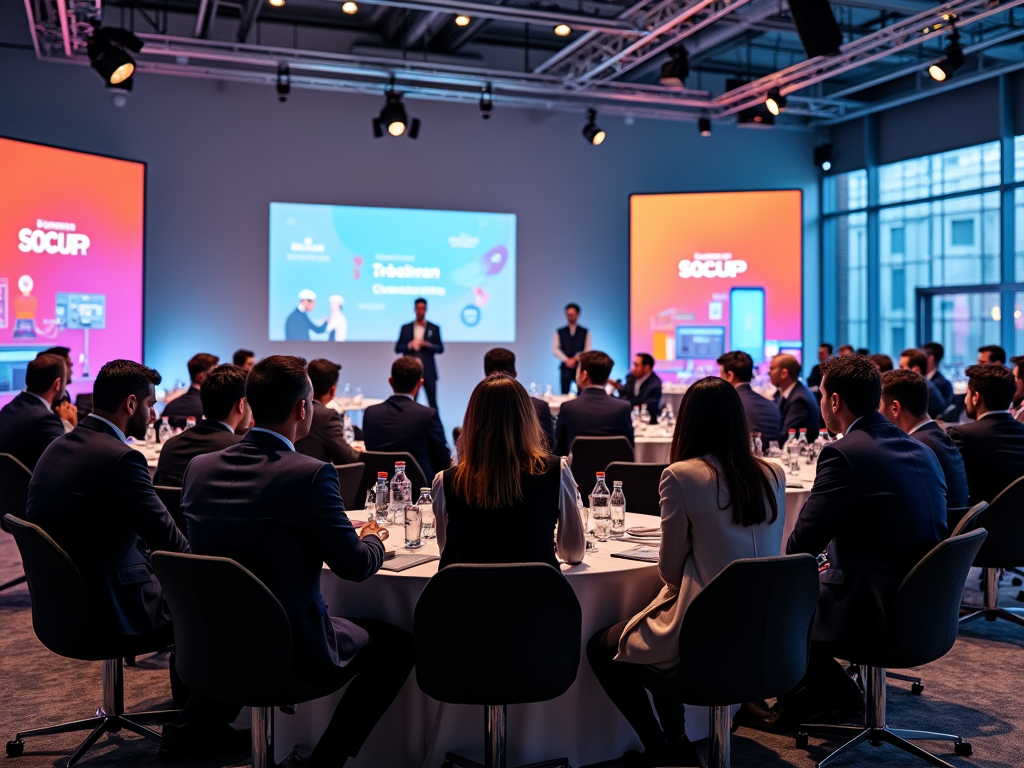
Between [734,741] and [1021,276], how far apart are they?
31.6 feet

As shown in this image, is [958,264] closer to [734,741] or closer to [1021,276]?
[1021,276]

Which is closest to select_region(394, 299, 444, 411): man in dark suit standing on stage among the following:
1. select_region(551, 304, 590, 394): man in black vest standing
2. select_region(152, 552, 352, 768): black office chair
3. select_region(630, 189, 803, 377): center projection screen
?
select_region(551, 304, 590, 394): man in black vest standing

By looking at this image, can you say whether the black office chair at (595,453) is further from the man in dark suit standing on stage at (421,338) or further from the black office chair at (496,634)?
the man in dark suit standing on stage at (421,338)

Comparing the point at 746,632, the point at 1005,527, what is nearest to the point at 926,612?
the point at 746,632

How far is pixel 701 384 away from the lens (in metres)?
2.96

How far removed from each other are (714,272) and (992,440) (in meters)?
8.25

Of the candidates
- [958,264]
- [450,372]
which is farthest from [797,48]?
[450,372]

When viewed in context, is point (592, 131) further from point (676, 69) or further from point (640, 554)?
point (640, 554)

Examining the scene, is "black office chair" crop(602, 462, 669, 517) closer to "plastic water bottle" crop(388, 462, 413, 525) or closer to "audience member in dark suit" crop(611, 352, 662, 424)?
"plastic water bottle" crop(388, 462, 413, 525)

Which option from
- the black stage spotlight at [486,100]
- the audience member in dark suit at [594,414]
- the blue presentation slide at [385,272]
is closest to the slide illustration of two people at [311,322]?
the blue presentation slide at [385,272]

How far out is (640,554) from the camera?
340 cm

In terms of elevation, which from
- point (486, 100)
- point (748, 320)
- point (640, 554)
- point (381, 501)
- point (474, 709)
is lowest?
point (474, 709)

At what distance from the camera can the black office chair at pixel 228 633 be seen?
8.35 feet

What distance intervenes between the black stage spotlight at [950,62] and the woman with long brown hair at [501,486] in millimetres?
7976
